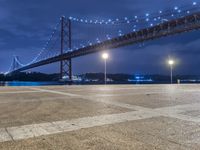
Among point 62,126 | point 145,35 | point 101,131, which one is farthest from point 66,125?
point 145,35

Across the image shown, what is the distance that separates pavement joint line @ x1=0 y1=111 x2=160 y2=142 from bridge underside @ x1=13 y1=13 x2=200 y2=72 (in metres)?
37.2

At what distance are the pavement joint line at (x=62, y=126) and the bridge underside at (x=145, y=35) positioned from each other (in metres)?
37.2

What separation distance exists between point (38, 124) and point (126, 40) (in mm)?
45510

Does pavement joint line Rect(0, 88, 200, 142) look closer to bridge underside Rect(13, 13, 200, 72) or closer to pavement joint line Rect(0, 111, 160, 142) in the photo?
pavement joint line Rect(0, 111, 160, 142)

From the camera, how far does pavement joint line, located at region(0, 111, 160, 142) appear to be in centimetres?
477

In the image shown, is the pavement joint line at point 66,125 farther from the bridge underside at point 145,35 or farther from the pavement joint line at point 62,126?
the bridge underside at point 145,35

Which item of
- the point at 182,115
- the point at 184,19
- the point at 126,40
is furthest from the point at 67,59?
the point at 182,115

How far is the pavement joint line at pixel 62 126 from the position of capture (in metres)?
4.77

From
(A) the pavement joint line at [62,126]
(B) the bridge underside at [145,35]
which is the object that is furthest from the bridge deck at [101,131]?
(B) the bridge underside at [145,35]

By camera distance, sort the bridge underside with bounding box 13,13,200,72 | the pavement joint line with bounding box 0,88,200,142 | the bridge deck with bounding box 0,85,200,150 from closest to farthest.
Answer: the bridge deck with bounding box 0,85,200,150
the pavement joint line with bounding box 0,88,200,142
the bridge underside with bounding box 13,13,200,72

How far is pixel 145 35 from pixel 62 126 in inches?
1737

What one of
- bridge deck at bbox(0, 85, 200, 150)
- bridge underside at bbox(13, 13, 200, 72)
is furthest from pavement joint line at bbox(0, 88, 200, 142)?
bridge underside at bbox(13, 13, 200, 72)

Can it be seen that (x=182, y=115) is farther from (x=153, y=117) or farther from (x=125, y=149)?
(x=125, y=149)

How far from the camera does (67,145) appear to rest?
13.4 feet
